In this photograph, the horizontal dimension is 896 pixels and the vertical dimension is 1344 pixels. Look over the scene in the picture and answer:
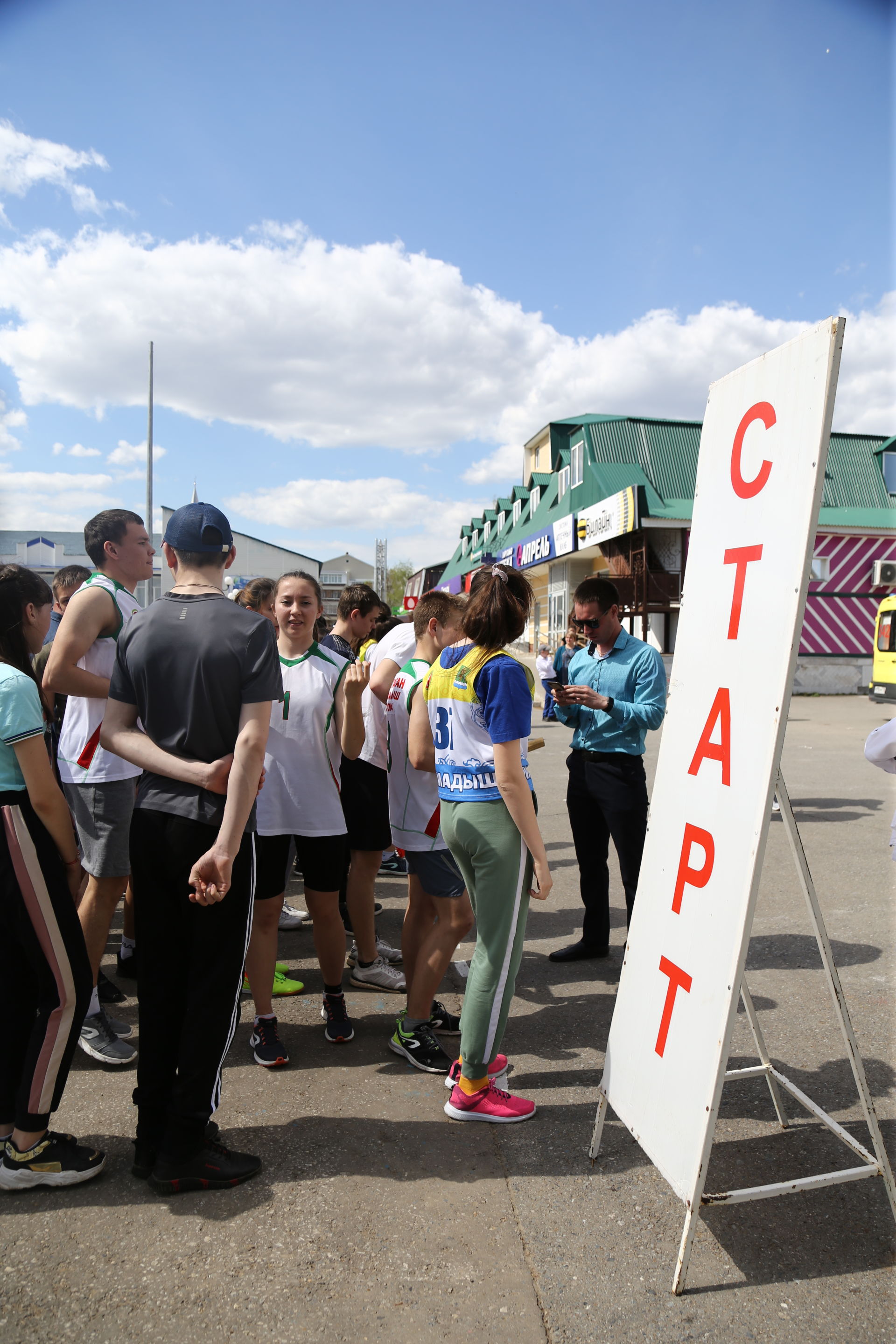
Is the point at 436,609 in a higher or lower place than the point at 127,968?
higher

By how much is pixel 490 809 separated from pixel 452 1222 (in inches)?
48.3

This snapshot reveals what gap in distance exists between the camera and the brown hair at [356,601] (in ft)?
15.4

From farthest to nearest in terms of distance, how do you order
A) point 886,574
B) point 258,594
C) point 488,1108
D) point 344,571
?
point 344,571
point 886,574
point 258,594
point 488,1108

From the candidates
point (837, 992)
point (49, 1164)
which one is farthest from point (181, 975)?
point (837, 992)

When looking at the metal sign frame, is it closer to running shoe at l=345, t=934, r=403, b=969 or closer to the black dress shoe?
the black dress shoe

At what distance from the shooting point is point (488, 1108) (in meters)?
2.88

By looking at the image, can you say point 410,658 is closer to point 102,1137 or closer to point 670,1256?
point 102,1137

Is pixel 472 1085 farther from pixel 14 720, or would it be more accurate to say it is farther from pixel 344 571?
pixel 344 571

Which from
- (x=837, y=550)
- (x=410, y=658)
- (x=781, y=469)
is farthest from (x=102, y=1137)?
(x=837, y=550)

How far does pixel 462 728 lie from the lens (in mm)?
2838

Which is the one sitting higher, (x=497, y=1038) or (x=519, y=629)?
(x=519, y=629)

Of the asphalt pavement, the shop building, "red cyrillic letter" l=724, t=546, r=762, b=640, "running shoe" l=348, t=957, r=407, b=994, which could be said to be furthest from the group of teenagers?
the shop building

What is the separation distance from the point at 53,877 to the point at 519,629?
5.71 ft

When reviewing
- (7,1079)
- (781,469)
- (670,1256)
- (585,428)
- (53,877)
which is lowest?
(670,1256)
